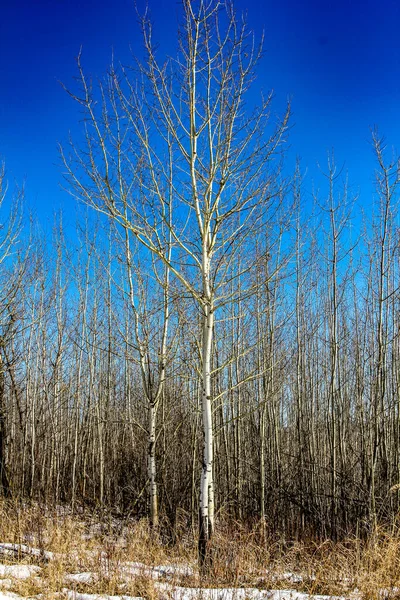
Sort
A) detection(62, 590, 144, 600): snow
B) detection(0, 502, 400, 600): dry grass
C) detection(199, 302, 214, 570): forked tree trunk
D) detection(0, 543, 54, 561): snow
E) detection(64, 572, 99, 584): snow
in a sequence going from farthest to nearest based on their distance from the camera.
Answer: detection(0, 543, 54, 561): snow → detection(199, 302, 214, 570): forked tree trunk → detection(64, 572, 99, 584): snow → detection(0, 502, 400, 600): dry grass → detection(62, 590, 144, 600): snow

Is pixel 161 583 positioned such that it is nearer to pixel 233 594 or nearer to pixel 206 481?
pixel 233 594

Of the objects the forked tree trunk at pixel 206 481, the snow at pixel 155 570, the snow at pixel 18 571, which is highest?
the forked tree trunk at pixel 206 481

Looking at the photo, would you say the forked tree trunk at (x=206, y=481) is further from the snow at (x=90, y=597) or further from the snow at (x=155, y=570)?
the snow at (x=90, y=597)

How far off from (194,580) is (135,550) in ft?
4.35

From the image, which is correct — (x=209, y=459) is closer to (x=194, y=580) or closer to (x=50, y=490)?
(x=194, y=580)

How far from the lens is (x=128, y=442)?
12812 mm

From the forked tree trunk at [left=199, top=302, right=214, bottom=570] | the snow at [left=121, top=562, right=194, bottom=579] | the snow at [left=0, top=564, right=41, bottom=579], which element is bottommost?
the snow at [left=121, top=562, right=194, bottom=579]

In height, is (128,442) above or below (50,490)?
above

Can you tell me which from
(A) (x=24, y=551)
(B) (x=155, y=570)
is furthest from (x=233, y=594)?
(A) (x=24, y=551)

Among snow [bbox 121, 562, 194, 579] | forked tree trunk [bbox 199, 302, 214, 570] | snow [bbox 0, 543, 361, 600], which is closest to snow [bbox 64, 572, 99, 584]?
snow [bbox 0, 543, 361, 600]

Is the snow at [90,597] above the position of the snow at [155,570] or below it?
above

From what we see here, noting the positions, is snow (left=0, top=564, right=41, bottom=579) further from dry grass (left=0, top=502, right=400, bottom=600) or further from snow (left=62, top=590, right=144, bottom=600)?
snow (left=62, top=590, right=144, bottom=600)

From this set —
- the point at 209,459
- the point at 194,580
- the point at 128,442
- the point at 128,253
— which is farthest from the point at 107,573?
the point at 128,442

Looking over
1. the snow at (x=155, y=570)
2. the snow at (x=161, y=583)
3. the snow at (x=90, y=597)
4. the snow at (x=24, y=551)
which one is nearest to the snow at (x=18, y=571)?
the snow at (x=161, y=583)
